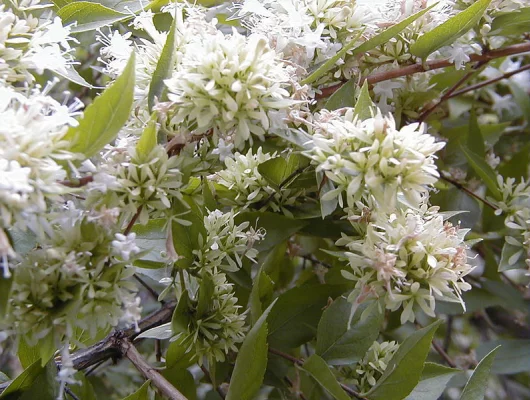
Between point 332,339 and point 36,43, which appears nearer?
point 36,43

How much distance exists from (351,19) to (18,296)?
60cm

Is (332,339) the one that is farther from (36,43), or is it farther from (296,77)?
(36,43)

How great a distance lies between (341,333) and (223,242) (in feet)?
0.80

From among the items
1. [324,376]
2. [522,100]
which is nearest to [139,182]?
[324,376]

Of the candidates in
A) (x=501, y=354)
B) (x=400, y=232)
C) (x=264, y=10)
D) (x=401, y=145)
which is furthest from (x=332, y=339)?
(x=501, y=354)

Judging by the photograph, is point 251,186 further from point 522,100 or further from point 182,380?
point 522,100

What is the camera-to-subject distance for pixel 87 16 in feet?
3.36

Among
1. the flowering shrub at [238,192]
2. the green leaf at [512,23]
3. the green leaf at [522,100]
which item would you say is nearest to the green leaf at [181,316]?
the flowering shrub at [238,192]

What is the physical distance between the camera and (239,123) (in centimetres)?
73

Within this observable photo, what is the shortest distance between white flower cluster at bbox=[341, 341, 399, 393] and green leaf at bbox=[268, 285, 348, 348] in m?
0.09

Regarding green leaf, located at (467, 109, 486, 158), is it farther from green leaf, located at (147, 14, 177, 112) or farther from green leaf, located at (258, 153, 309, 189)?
green leaf, located at (147, 14, 177, 112)

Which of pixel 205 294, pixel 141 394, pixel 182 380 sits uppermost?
pixel 205 294

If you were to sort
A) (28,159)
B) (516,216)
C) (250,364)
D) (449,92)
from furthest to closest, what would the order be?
(449,92) → (516,216) → (250,364) → (28,159)

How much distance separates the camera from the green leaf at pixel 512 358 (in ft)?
4.79
